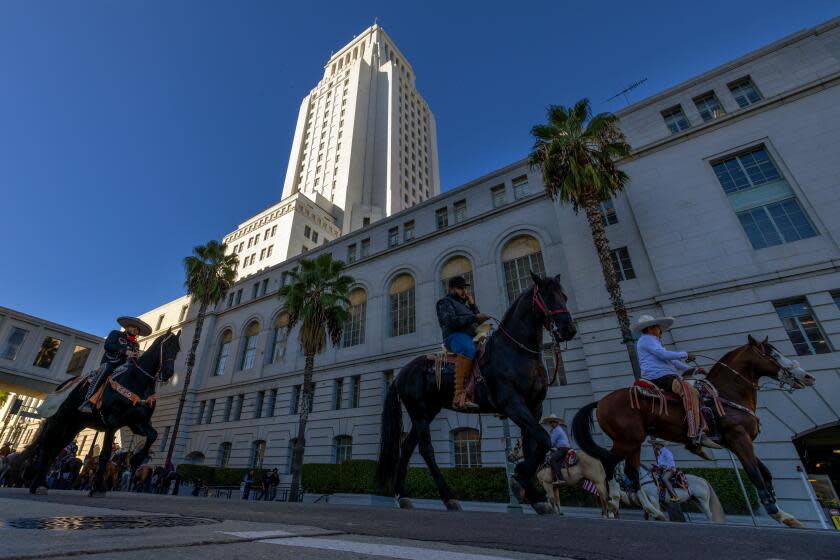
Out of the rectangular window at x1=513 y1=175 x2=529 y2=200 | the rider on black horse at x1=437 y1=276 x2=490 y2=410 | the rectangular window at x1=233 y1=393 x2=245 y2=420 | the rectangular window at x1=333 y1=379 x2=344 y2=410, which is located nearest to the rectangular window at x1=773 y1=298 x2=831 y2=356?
the rectangular window at x1=513 y1=175 x2=529 y2=200

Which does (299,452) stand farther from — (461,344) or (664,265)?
(664,265)

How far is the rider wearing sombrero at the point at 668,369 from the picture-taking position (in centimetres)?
594

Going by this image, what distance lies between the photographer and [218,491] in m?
24.5

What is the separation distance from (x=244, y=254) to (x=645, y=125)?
4772 cm

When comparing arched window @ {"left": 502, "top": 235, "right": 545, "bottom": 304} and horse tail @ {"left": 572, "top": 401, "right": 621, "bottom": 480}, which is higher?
arched window @ {"left": 502, "top": 235, "right": 545, "bottom": 304}

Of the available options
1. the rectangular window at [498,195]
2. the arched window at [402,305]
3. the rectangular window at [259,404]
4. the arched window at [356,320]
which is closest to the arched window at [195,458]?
the rectangular window at [259,404]

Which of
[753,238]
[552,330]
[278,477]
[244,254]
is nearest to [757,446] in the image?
[753,238]

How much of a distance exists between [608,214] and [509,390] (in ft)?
57.5

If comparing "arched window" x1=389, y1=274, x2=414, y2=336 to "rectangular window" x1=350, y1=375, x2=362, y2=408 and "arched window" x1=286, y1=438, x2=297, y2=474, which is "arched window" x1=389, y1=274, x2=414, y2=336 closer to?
"rectangular window" x1=350, y1=375, x2=362, y2=408

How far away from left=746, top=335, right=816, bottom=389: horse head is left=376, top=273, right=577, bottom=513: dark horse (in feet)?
13.2

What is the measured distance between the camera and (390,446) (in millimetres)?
6293

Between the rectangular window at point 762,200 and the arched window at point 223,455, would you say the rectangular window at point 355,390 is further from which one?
the rectangular window at point 762,200

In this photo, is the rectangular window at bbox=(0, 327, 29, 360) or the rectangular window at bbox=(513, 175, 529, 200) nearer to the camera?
the rectangular window at bbox=(513, 175, 529, 200)

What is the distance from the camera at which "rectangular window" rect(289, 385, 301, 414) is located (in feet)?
86.9
